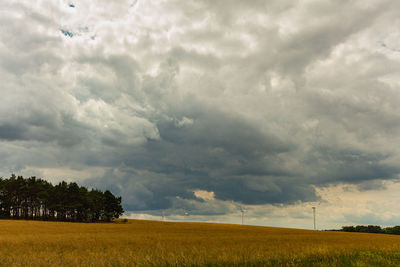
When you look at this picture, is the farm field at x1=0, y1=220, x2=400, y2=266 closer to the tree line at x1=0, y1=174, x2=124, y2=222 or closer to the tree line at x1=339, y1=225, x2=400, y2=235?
the tree line at x1=0, y1=174, x2=124, y2=222

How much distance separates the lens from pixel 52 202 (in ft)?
457

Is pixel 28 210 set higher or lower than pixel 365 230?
higher

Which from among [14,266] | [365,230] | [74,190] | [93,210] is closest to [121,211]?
[93,210]

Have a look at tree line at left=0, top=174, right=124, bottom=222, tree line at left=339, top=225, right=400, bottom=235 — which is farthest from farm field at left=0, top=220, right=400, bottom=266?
tree line at left=339, top=225, right=400, bottom=235

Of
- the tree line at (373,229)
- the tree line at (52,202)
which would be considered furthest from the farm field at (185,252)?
the tree line at (373,229)

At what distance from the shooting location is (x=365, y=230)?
5581 inches

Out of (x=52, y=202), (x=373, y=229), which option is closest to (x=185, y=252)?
(x=52, y=202)

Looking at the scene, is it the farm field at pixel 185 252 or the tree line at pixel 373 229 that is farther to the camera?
the tree line at pixel 373 229

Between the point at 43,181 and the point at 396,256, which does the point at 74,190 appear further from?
the point at 396,256

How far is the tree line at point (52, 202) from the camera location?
137 metres

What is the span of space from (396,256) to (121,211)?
142 meters

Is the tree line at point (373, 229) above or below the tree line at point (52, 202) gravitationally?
below

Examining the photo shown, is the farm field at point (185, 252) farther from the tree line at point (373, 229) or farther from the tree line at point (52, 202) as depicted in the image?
the tree line at point (373, 229)

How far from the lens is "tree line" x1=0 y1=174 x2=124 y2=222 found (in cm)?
13712
